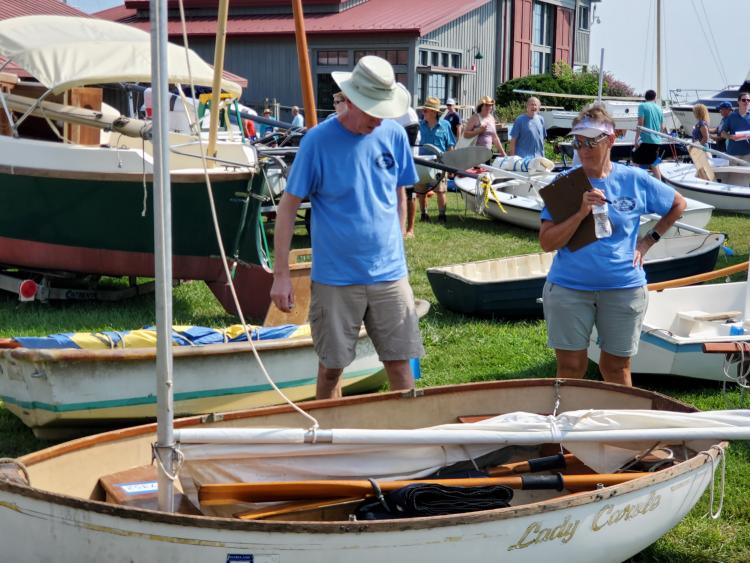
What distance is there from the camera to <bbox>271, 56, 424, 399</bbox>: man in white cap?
4.91 metres

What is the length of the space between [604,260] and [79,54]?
603cm

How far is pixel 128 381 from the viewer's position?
19.1 feet

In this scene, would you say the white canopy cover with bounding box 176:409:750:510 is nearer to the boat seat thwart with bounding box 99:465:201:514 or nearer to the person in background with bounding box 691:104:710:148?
the boat seat thwart with bounding box 99:465:201:514

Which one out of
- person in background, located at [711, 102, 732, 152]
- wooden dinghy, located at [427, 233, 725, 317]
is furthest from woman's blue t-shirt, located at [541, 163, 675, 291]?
person in background, located at [711, 102, 732, 152]

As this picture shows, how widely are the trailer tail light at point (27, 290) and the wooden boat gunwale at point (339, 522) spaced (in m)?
5.45

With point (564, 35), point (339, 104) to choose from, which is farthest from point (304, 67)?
point (564, 35)

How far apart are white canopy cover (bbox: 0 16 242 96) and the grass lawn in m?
2.07

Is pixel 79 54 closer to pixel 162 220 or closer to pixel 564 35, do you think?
pixel 162 220

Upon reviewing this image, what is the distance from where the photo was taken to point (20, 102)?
9.70 meters

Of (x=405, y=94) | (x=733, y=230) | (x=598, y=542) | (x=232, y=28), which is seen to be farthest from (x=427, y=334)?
(x=232, y=28)

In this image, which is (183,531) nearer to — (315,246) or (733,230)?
(315,246)

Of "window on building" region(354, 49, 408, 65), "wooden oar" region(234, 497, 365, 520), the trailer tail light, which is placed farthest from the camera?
"window on building" region(354, 49, 408, 65)

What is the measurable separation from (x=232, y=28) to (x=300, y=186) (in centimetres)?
2963

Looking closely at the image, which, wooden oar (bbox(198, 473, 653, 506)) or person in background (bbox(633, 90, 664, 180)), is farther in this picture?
person in background (bbox(633, 90, 664, 180))
